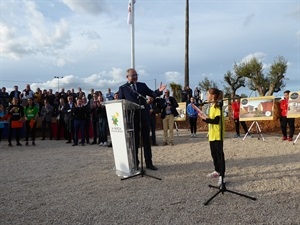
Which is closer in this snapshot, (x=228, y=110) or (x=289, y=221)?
(x=289, y=221)

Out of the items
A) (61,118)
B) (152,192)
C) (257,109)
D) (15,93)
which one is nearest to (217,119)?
(152,192)

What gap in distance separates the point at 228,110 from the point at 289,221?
12.6 meters

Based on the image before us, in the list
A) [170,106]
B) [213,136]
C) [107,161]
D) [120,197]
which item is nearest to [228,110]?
[170,106]

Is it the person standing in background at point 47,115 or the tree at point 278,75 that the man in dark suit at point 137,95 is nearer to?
the person standing in background at point 47,115

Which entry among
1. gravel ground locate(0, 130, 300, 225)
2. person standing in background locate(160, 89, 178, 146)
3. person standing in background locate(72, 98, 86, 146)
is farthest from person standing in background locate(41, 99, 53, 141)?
gravel ground locate(0, 130, 300, 225)

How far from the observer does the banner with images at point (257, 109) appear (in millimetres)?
13727

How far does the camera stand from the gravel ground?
4496mm

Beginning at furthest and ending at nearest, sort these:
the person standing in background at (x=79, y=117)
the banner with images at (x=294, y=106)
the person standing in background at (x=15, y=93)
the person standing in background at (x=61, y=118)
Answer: the person standing in background at (x=15, y=93), the person standing in background at (x=61, y=118), the person standing in background at (x=79, y=117), the banner with images at (x=294, y=106)

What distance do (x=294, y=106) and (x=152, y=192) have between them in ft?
28.2

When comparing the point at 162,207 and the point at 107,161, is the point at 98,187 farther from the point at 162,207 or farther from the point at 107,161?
the point at 107,161

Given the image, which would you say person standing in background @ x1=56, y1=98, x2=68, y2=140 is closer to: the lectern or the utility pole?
the lectern

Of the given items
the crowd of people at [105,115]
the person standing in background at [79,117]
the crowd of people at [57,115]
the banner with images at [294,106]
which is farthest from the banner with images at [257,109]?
the person standing in background at [79,117]

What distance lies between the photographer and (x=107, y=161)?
903 cm

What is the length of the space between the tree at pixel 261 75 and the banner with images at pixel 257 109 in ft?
56.6
